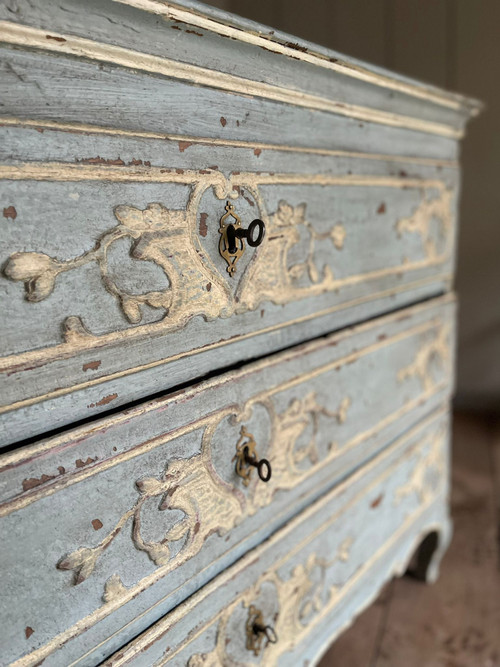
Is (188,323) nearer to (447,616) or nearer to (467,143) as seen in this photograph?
(447,616)

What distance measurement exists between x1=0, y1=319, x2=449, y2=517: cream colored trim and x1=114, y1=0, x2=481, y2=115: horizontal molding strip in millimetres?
329

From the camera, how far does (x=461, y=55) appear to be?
1889 mm

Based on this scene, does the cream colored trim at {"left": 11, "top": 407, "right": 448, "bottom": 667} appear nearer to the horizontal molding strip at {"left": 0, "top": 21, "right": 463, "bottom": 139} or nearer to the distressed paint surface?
the distressed paint surface

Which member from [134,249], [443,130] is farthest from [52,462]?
[443,130]

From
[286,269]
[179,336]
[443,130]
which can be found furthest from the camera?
[443,130]

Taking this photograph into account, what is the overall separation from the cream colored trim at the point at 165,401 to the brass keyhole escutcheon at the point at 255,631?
0.98 ft

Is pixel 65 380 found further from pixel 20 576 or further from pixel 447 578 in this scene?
pixel 447 578

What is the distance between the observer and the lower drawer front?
60 centimetres

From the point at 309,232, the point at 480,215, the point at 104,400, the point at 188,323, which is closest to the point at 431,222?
the point at 309,232

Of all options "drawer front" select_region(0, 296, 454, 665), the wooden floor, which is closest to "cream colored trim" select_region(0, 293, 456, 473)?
"drawer front" select_region(0, 296, 454, 665)

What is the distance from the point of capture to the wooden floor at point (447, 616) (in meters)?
1.05

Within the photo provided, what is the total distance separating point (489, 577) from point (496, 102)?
1.52 m

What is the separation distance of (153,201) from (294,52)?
0.76 ft

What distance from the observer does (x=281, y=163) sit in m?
0.61
